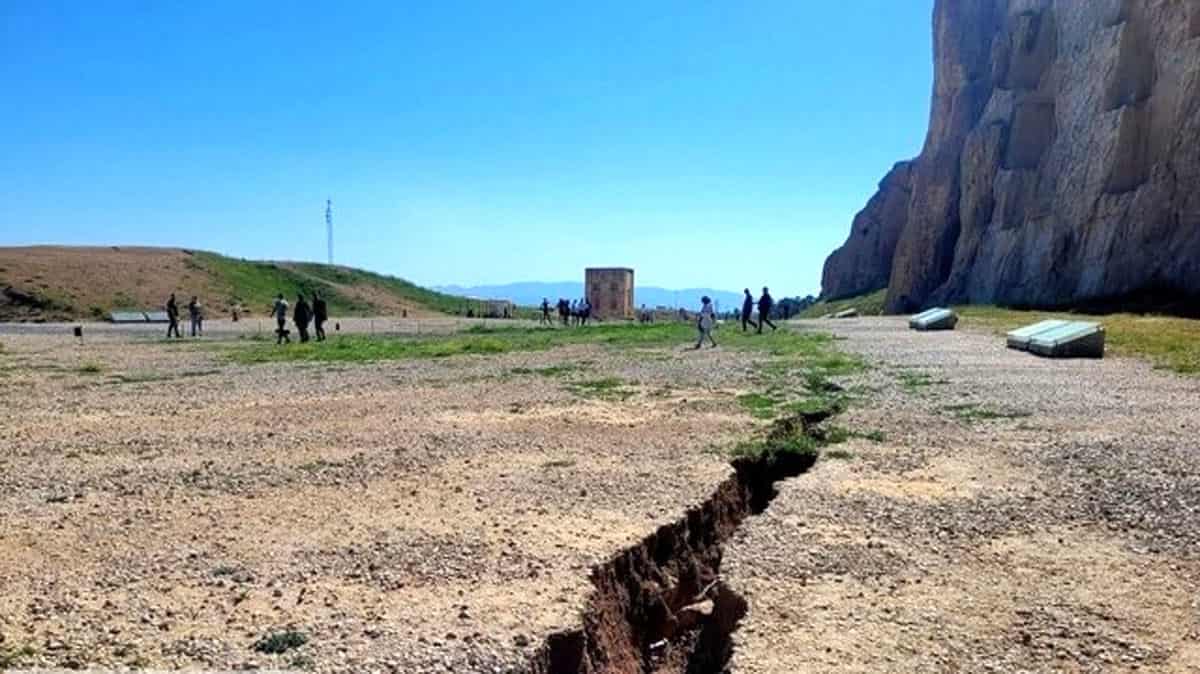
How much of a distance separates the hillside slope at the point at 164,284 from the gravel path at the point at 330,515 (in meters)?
49.2

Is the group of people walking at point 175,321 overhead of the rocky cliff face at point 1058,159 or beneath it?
beneath

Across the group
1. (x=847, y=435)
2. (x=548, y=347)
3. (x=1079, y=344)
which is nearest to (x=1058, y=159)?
(x=1079, y=344)

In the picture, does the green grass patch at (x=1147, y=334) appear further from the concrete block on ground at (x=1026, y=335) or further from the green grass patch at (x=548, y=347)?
the green grass patch at (x=548, y=347)

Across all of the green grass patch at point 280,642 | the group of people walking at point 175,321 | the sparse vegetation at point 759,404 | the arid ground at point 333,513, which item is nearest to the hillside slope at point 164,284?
the group of people walking at point 175,321

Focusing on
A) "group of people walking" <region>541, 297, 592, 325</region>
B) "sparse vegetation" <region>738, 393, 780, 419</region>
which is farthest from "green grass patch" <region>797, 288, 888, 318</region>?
"sparse vegetation" <region>738, 393, 780, 419</region>

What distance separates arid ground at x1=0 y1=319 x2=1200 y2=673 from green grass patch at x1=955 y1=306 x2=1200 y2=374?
5.05m

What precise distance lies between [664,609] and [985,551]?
2.67 metres

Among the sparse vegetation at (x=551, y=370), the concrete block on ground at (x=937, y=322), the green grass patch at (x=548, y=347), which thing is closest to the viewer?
the sparse vegetation at (x=551, y=370)

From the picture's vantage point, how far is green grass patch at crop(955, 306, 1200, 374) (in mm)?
19453

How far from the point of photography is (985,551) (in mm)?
6961

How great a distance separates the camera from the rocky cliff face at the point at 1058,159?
35.3 metres

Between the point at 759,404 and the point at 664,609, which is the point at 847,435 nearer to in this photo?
the point at 759,404

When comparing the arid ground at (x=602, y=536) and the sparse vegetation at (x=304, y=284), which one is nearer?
the arid ground at (x=602, y=536)

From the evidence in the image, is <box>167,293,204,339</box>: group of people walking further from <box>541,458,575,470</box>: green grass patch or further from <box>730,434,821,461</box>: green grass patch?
<box>730,434,821,461</box>: green grass patch
